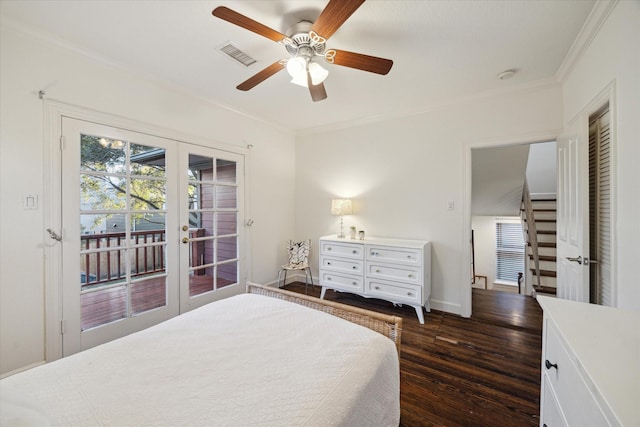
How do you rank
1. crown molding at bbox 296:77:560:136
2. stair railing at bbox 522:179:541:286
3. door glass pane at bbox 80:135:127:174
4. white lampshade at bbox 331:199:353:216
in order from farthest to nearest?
stair railing at bbox 522:179:541:286, white lampshade at bbox 331:199:353:216, crown molding at bbox 296:77:560:136, door glass pane at bbox 80:135:127:174

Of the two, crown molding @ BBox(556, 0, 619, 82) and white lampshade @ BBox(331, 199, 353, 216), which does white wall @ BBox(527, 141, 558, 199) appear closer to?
crown molding @ BBox(556, 0, 619, 82)

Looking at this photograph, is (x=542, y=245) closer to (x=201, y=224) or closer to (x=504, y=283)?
(x=504, y=283)

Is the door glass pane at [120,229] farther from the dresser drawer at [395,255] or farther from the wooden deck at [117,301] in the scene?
the dresser drawer at [395,255]

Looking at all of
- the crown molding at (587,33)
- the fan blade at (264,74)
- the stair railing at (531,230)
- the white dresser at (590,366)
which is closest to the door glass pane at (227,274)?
the fan blade at (264,74)

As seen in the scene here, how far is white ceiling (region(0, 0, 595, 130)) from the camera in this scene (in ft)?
5.34

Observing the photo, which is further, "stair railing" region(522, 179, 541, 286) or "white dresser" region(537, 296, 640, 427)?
"stair railing" region(522, 179, 541, 286)

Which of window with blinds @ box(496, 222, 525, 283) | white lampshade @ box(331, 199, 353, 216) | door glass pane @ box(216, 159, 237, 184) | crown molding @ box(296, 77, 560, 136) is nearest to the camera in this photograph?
Answer: crown molding @ box(296, 77, 560, 136)

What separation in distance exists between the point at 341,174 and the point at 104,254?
286cm

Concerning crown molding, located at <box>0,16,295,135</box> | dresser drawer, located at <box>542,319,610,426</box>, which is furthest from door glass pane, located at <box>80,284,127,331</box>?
dresser drawer, located at <box>542,319,610,426</box>

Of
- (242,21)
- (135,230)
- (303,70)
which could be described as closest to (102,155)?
(135,230)

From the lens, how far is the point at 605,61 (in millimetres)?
1617

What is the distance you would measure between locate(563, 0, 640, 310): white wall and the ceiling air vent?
2.35 metres

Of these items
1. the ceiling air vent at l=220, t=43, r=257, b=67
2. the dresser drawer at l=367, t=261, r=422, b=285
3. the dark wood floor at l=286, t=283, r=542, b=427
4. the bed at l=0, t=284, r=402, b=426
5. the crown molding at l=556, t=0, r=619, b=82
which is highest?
the ceiling air vent at l=220, t=43, r=257, b=67

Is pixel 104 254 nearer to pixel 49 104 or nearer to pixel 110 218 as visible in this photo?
pixel 110 218
